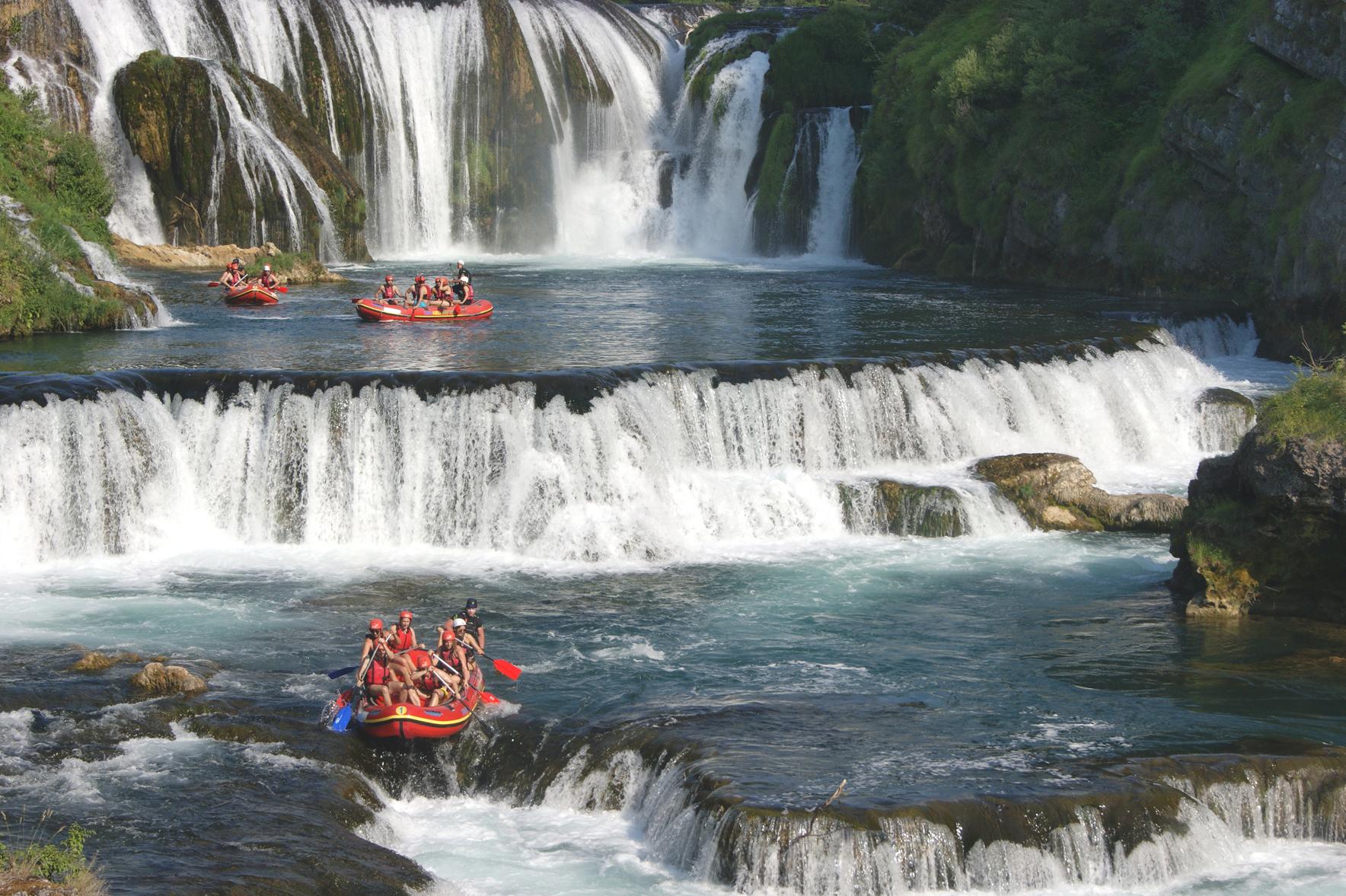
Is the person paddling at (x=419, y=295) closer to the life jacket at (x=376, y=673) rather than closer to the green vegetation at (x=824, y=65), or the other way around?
the life jacket at (x=376, y=673)

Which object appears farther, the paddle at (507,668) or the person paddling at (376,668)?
the paddle at (507,668)

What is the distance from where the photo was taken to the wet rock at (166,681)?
45.1 feet

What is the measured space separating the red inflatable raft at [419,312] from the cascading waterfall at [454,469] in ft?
29.2

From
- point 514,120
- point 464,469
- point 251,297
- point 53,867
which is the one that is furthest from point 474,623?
point 514,120

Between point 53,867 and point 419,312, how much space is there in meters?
21.1

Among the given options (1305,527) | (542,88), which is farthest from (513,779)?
(542,88)

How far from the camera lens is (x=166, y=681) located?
13750mm

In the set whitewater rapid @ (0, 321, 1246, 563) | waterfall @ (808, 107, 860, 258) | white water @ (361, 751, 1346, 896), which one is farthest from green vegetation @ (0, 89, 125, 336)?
waterfall @ (808, 107, 860, 258)

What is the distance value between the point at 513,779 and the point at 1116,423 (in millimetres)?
15275

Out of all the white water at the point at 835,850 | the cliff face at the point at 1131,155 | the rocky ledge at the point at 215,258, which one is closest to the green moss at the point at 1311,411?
the white water at the point at 835,850

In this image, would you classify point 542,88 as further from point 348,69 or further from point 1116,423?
point 1116,423

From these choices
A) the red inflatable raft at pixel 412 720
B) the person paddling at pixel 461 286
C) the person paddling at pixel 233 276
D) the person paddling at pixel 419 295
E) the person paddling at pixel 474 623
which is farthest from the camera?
the person paddling at pixel 233 276

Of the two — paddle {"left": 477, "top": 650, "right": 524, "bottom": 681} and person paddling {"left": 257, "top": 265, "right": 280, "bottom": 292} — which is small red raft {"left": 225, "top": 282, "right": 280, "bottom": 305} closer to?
person paddling {"left": 257, "top": 265, "right": 280, "bottom": 292}

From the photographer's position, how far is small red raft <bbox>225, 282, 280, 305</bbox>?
31141 millimetres
